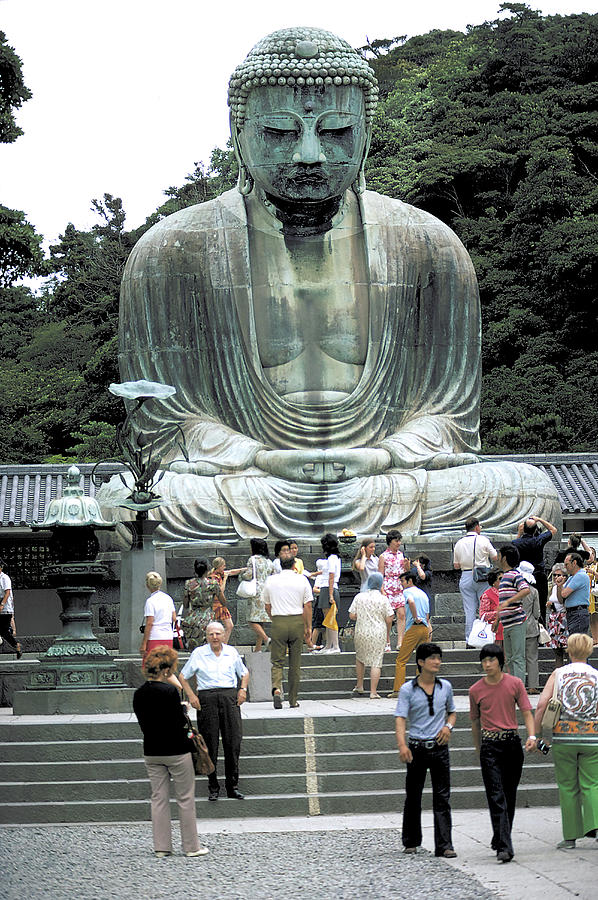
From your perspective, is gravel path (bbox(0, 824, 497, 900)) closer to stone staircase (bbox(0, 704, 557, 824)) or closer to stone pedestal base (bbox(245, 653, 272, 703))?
stone staircase (bbox(0, 704, 557, 824))

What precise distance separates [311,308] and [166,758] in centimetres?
939

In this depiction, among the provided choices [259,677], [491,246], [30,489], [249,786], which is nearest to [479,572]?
[259,677]

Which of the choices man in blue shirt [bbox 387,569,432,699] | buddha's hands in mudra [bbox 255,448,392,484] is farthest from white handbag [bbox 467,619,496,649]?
buddha's hands in mudra [bbox 255,448,392,484]

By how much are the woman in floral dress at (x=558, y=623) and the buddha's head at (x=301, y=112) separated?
5.45 m

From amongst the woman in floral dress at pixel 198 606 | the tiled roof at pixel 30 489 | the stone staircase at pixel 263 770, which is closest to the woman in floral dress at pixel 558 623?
the stone staircase at pixel 263 770

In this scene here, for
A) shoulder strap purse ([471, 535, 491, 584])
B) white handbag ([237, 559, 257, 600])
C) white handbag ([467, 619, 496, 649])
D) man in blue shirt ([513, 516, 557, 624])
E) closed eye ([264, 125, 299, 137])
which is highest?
closed eye ([264, 125, 299, 137])

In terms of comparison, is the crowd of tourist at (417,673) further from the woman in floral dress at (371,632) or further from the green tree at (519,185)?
the green tree at (519,185)

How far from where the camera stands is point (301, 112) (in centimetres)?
1616

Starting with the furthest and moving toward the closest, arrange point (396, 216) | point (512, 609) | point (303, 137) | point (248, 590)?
point (396, 216) → point (303, 137) → point (248, 590) → point (512, 609)

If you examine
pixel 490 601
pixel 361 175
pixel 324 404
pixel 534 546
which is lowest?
pixel 490 601

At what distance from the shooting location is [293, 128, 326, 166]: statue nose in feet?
52.5

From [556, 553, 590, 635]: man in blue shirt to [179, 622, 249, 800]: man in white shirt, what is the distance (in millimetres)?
3033

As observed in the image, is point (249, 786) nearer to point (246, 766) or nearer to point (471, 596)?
point (246, 766)

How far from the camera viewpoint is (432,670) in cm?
785
